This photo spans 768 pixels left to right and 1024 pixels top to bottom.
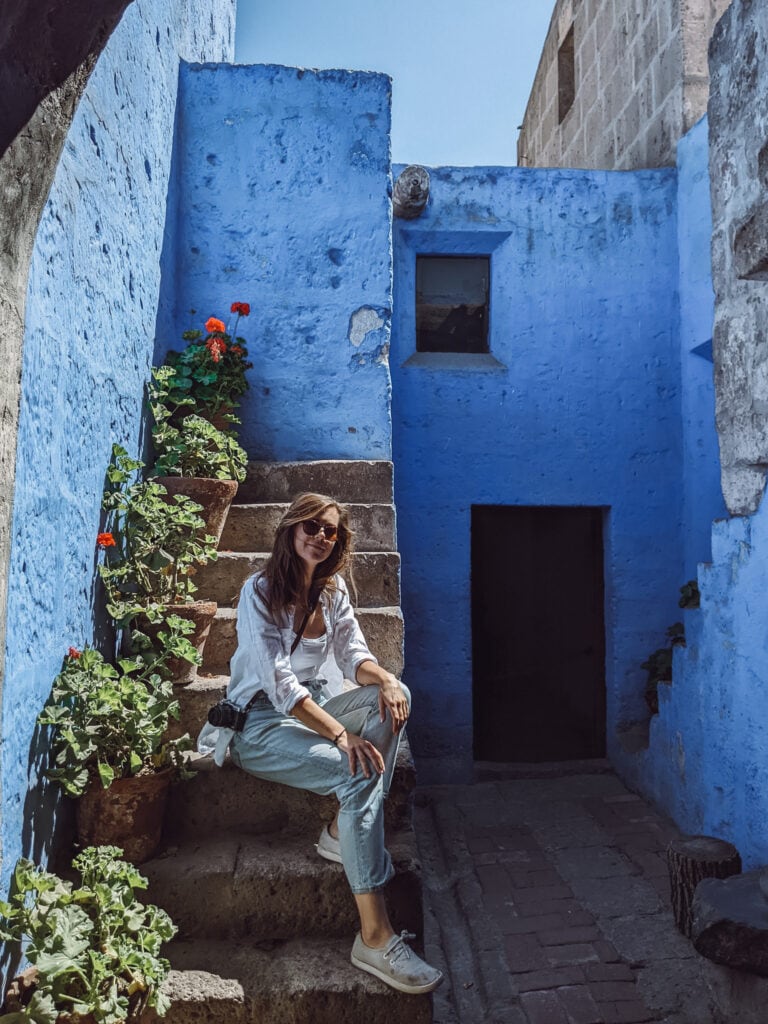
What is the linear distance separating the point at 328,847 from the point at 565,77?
9.18 meters

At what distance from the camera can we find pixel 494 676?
22.6 feet

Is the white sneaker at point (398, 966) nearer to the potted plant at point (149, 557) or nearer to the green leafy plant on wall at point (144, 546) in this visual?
the potted plant at point (149, 557)

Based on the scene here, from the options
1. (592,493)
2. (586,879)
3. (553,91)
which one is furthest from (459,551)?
(553,91)

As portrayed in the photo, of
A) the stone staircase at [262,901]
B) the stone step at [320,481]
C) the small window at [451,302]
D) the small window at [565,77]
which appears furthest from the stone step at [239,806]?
the small window at [565,77]

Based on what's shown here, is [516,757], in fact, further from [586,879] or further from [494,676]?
[586,879]

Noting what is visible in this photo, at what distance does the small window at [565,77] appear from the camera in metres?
9.20

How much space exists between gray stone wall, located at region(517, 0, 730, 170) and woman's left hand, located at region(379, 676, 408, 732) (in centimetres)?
571

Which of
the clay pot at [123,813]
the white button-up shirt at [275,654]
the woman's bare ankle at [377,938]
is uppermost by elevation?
the white button-up shirt at [275,654]

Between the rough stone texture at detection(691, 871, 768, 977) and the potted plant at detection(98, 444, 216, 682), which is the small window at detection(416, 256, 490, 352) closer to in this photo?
the potted plant at detection(98, 444, 216, 682)

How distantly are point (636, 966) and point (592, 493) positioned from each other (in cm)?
370

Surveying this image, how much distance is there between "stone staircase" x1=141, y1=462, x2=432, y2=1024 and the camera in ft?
8.21

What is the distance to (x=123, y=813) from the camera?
2.78m

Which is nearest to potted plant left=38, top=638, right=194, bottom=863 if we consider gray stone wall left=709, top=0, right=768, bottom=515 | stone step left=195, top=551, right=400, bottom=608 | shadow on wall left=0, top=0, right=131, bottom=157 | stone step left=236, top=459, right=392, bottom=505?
stone step left=195, top=551, right=400, bottom=608

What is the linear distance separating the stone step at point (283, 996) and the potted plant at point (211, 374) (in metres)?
2.83
